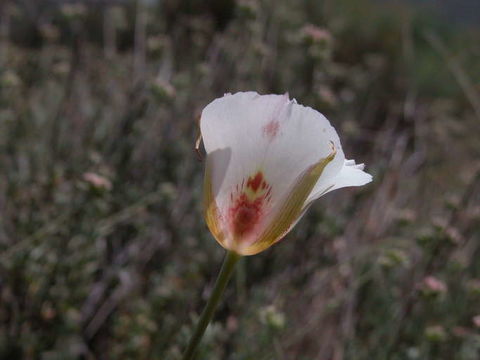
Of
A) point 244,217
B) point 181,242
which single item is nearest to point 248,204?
point 244,217

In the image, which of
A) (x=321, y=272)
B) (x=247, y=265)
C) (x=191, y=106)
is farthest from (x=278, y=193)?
(x=191, y=106)

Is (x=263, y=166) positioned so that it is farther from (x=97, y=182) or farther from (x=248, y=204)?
(x=97, y=182)

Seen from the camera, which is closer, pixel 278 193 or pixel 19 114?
pixel 278 193

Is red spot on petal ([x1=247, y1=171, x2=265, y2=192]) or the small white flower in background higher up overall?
red spot on petal ([x1=247, y1=171, x2=265, y2=192])

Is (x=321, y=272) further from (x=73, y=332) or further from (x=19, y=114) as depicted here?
(x=19, y=114)

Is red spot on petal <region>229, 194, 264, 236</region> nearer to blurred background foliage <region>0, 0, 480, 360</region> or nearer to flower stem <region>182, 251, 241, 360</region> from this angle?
flower stem <region>182, 251, 241, 360</region>

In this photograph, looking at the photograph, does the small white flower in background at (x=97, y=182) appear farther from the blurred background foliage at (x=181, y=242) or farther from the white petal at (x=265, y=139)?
the white petal at (x=265, y=139)

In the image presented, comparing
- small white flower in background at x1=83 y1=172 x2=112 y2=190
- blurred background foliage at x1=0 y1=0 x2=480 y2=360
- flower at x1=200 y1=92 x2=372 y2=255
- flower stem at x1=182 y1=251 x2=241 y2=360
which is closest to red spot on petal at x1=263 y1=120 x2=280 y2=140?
flower at x1=200 y1=92 x2=372 y2=255
